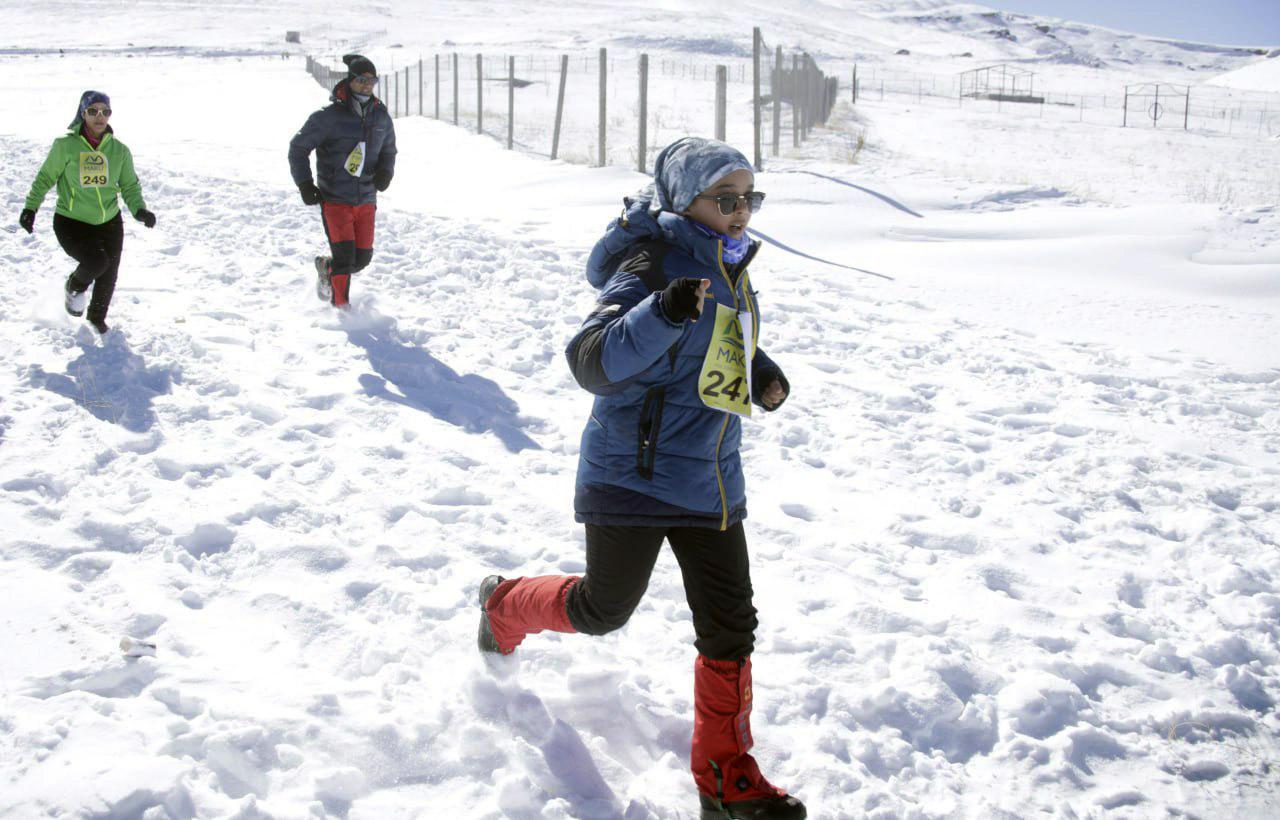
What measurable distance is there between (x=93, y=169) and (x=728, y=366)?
5252mm

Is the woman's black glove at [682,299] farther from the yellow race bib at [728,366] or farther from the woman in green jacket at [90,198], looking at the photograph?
the woman in green jacket at [90,198]

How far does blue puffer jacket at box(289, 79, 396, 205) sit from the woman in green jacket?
110 cm

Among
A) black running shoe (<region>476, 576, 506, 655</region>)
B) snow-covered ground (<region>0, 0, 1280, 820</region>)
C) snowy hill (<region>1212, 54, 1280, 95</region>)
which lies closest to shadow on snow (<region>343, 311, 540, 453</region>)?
snow-covered ground (<region>0, 0, 1280, 820</region>)

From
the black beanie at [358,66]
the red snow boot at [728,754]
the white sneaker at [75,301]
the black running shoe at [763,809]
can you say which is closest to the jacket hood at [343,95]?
the black beanie at [358,66]

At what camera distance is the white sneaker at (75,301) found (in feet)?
20.4

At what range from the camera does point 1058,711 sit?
126 inches

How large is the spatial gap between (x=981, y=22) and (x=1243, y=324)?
187 m

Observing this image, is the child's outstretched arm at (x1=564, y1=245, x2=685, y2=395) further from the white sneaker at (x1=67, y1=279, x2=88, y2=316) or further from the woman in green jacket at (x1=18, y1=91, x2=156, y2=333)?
the white sneaker at (x1=67, y1=279, x2=88, y2=316)

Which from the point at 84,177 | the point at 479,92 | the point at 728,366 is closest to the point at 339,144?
the point at 84,177

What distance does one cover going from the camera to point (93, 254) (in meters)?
6.19

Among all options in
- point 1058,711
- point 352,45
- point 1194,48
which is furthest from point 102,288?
point 1194,48

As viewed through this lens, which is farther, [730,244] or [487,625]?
[487,625]

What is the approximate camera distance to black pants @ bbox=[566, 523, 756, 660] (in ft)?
8.54

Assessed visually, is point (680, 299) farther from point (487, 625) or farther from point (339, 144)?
point (339, 144)
